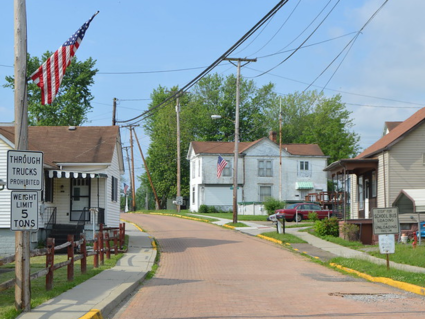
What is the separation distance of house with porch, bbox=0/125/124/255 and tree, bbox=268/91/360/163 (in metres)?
54.3

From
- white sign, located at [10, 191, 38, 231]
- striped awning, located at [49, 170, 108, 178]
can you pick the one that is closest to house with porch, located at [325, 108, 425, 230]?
striped awning, located at [49, 170, 108, 178]

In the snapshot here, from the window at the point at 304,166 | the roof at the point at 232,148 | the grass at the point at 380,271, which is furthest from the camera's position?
the window at the point at 304,166

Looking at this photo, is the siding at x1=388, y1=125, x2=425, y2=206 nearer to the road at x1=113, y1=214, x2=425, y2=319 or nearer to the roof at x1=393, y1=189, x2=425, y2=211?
the roof at x1=393, y1=189, x2=425, y2=211

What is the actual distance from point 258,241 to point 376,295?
16.5m

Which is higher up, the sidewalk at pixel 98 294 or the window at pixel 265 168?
the window at pixel 265 168

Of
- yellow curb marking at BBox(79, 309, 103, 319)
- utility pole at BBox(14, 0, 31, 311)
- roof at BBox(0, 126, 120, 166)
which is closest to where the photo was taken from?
yellow curb marking at BBox(79, 309, 103, 319)

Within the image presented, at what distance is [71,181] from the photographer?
1075 inches

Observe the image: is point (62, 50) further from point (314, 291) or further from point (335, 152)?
point (335, 152)

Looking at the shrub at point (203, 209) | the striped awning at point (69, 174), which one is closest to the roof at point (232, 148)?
the shrub at point (203, 209)

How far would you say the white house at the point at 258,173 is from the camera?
61844 mm

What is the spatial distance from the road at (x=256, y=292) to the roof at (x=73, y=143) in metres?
6.85

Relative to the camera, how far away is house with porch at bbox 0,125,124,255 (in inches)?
959

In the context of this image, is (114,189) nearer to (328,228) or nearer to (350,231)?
(328,228)

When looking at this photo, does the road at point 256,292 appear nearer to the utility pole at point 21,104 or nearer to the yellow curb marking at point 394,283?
the yellow curb marking at point 394,283
